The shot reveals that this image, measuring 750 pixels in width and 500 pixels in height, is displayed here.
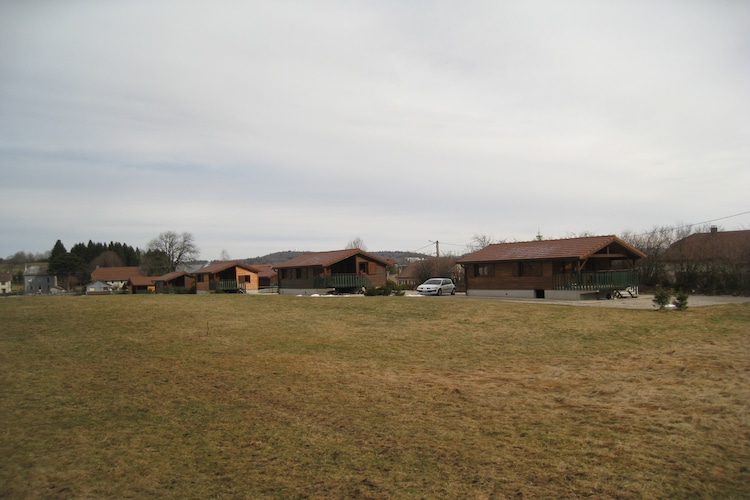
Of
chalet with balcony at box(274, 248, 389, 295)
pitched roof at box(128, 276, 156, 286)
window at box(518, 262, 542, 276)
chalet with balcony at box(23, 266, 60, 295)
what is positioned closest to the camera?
window at box(518, 262, 542, 276)

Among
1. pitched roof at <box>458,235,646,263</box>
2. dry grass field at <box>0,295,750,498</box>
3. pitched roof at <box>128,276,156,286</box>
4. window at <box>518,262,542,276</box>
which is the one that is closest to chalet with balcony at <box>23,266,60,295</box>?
pitched roof at <box>128,276,156,286</box>

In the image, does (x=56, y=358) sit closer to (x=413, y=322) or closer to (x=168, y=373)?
(x=168, y=373)

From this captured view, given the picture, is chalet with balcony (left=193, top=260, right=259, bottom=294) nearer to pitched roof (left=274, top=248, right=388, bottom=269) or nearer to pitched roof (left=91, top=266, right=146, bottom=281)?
pitched roof (left=274, top=248, right=388, bottom=269)

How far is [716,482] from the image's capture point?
5910 mm

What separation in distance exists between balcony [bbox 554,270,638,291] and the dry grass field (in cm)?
1439

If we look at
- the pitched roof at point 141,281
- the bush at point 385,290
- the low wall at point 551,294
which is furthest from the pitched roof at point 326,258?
the pitched roof at point 141,281

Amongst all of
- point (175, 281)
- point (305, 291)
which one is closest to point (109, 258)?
point (175, 281)

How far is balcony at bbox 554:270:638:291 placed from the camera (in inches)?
1320

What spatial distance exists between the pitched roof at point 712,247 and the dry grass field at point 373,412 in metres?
Result: 24.4

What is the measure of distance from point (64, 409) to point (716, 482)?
Result: 1067 cm

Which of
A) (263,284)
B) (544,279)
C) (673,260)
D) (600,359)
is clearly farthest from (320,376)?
(263,284)

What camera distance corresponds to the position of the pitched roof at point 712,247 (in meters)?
39.2

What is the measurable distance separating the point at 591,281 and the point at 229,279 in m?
44.2

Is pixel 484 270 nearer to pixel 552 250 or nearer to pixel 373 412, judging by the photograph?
pixel 552 250
